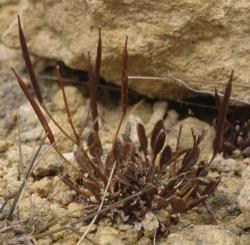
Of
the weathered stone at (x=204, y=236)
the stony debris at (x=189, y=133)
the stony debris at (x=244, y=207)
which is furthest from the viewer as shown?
the stony debris at (x=189, y=133)

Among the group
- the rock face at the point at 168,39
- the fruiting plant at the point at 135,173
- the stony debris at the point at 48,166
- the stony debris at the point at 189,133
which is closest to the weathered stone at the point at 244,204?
the fruiting plant at the point at 135,173

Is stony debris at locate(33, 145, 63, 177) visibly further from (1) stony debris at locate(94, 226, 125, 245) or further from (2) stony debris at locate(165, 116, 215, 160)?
(2) stony debris at locate(165, 116, 215, 160)

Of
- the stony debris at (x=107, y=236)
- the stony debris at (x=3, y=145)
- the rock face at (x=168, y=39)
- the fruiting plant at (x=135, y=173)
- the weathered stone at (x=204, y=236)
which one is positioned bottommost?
the stony debris at (x=107, y=236)

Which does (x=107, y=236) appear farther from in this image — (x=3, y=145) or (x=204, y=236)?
(x=3, y=145)

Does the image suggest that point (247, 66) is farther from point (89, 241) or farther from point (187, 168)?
point (89, 241)

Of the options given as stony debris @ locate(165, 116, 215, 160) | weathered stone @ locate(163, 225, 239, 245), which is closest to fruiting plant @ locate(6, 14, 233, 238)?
weathered stone @ locate(163, 225, 239, 245)

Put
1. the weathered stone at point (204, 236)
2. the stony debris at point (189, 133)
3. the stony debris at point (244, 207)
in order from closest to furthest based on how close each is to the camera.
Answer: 1. the weathered stone at point (204, 236)
2. the stony debris at point (244, 207)
3. the stony debris at point (189, 133)

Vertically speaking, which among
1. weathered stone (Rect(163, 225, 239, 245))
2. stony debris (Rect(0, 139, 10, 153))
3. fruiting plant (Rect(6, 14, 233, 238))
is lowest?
weathered stone (Rect(163, 225, 239, 245))

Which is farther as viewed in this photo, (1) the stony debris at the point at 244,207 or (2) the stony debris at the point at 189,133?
(2) the stony debris at the point at 189,133

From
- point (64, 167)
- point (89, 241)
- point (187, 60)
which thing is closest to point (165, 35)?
point (187, 60)

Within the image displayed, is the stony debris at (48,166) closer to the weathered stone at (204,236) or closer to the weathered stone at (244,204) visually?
the weathered stone at (204,236)
